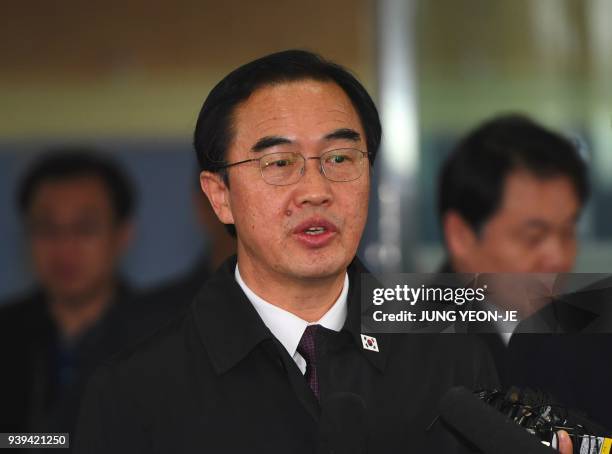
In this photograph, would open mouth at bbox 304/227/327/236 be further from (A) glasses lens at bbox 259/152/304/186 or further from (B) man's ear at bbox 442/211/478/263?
(B) man's ear at bbox 442/211/478/263

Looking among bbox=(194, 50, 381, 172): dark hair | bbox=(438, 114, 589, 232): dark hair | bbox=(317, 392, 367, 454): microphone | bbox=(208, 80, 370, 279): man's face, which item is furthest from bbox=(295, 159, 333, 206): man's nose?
bbox=(438, 114, 589, 232): dark hair

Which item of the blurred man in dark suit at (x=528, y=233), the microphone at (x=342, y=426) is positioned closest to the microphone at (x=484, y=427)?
the microphone at (x=342, y=426)

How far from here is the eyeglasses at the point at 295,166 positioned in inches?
55.1

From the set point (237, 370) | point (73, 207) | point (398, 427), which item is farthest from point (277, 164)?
point (73, 207)

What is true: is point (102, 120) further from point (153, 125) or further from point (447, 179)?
point (447, 179)

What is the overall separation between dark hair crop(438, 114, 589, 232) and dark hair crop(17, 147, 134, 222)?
0.59 metres

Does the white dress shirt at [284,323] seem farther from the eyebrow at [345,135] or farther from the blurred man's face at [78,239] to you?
the blurred man's face at [78,239]

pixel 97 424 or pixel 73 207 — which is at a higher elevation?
pixel 73 207

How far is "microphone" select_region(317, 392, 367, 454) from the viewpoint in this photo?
1093mm

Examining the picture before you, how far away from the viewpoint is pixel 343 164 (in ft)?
4.67

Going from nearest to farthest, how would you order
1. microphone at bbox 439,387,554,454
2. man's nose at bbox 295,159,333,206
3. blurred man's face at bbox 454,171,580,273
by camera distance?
1. microphone at bbox 439,387,554,454
2. man's nose at bbox 295,159,333,206
3. blurred man's face at bbox 454,171,580,273

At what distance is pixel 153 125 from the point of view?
6.15ft

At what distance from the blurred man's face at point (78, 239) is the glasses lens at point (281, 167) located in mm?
598

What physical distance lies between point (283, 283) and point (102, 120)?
629 mm
